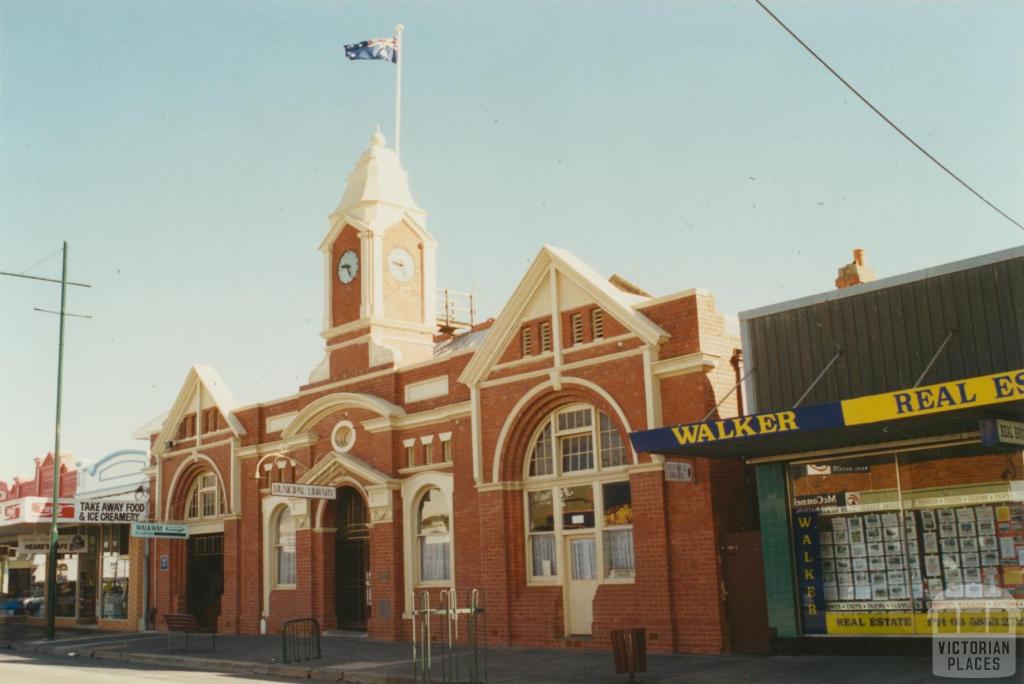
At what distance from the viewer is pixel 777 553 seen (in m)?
17.5

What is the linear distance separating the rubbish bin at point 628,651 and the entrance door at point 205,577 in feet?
59.0

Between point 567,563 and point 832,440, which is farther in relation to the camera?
point 567,563

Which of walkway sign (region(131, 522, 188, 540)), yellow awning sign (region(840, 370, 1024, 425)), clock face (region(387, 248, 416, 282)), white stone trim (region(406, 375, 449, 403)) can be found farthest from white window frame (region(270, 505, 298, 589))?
yellow awning sign (region(840, 370, 1024, 425))

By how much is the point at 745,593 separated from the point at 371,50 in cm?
1820

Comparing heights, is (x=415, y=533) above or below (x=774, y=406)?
below

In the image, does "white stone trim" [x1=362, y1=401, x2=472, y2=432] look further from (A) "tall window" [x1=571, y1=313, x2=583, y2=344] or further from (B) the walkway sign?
(B) the walkway sign

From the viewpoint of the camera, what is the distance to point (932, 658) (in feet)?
50.2

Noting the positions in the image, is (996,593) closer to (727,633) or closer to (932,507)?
(932,507)

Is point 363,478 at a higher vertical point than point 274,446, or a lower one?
lower

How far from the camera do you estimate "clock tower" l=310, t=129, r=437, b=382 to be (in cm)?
2681

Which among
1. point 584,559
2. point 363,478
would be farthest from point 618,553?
point 363,478

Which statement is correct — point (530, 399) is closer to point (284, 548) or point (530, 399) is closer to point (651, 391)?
point (651, 391)

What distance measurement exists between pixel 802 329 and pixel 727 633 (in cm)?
549

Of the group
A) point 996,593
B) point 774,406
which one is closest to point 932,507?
point 996,593
